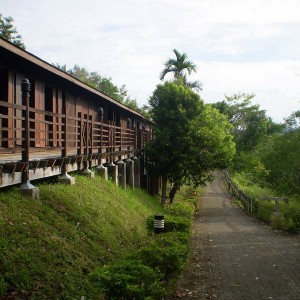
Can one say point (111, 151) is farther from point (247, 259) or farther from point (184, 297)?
point (184, 297)

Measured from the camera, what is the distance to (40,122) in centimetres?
1023

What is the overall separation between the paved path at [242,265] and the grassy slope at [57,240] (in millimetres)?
2092

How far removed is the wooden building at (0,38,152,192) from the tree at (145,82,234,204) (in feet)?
17.6

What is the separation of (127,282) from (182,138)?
2062 cm

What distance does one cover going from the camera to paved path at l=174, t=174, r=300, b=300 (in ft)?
27.6

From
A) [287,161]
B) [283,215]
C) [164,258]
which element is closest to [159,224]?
[164,258]

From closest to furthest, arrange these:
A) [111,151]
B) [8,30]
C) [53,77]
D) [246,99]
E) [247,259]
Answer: [247,259]
[53,77]
[111,151]
[8,30]
[246,99]

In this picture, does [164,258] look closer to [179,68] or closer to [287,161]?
[287,161]

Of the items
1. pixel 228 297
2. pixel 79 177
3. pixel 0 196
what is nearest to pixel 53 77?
pixel 79 177

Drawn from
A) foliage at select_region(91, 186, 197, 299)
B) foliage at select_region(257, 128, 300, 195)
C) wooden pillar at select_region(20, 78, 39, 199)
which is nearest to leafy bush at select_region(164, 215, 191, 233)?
foliage at select_region(91, 186, 197, 299)

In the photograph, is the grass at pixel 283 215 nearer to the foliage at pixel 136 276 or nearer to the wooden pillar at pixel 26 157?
the foliage at pixel 136 276

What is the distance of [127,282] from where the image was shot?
582cm

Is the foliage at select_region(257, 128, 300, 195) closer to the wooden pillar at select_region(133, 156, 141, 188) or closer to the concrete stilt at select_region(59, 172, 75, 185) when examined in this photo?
the wooden pillar at select_region(133, 156, 141, 188)

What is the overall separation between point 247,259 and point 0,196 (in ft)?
23.8
